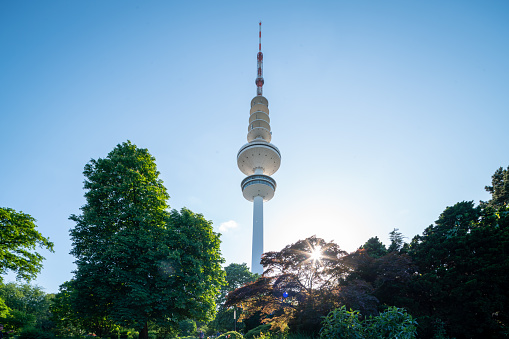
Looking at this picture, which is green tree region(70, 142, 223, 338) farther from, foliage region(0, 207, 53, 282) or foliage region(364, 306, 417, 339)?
foliage region(364, 306, 417, 339)

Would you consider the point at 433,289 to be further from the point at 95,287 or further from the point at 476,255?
the point at 95,287

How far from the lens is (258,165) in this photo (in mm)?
59562

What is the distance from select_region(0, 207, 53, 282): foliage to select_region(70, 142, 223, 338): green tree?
10.7 feet

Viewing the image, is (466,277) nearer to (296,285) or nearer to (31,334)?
(296,285)

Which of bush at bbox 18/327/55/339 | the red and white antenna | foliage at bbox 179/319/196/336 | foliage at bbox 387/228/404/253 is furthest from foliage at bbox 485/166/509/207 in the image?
the red and white antenna

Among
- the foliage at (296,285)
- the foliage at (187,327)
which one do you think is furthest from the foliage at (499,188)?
the foliage at (187,327)

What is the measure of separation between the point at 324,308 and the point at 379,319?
6759 mm

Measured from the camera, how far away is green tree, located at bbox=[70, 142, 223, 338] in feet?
49.1

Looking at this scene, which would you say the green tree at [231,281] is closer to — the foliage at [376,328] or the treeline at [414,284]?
the treeline at [414,284]

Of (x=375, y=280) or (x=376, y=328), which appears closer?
(x=376, y=328)

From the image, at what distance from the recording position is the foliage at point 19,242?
53.6 feet

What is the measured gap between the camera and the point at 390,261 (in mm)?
16000

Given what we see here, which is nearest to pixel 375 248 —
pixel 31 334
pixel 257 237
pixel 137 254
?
pixel 137 254

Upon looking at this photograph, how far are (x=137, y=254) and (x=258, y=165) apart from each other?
148ft
